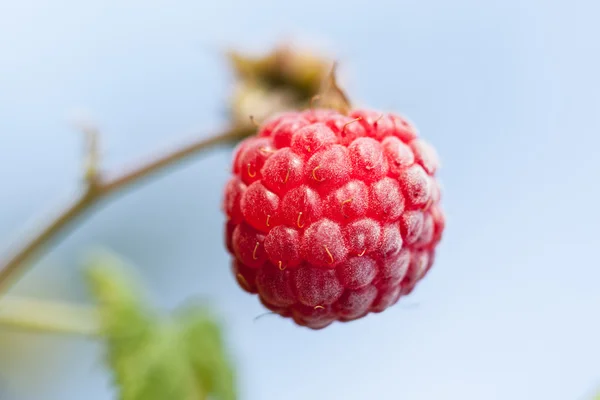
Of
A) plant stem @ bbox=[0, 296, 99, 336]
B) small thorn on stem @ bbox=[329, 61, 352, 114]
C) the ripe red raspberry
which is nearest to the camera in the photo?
the ripe red raspberry

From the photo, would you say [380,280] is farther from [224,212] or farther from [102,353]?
[102,353]

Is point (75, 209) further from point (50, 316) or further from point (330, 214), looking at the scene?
point (330, 214)

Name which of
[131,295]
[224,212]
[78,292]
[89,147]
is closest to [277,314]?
[224,212]

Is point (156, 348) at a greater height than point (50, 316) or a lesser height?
lesser

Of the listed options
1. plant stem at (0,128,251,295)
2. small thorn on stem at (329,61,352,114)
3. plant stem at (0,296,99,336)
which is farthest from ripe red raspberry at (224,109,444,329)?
plant stem at (0,296,99,336)

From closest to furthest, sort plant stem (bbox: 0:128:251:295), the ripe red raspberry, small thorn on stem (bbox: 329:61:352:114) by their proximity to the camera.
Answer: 1. the ripe red raspberry
2. small thorn on stem (bbox: 329:61:352:114)
3. plant stem (bbox: 0:128:251:295)

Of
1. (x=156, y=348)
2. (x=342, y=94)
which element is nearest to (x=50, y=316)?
(x=156, y=348)

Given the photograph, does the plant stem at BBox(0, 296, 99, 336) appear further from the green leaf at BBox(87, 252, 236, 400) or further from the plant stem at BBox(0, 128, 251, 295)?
the plant stem at BBox(0, 128, 251, 295)
